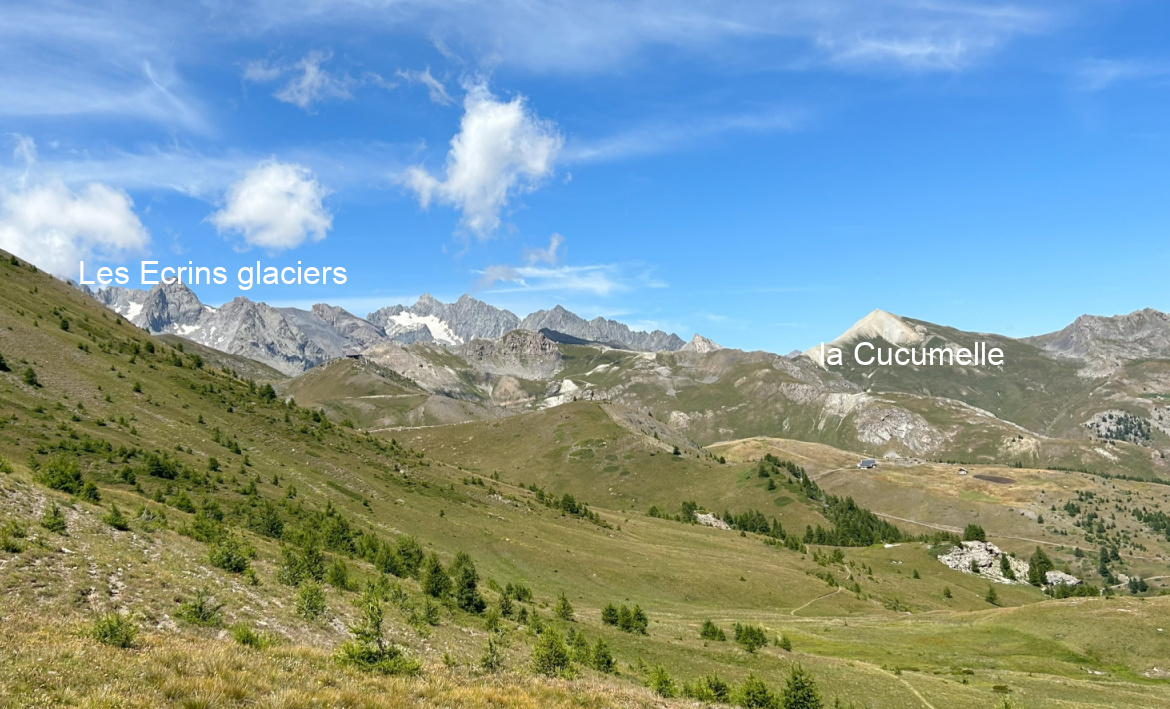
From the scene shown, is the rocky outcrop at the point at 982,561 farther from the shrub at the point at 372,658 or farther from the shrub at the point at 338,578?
the shrub at the point at 372,658

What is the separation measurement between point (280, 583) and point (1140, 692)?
2529 inches

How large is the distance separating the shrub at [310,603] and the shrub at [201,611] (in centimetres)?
388

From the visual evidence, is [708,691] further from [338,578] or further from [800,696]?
[338,578]

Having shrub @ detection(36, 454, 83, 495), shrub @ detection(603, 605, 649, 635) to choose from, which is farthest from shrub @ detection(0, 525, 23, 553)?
shrub @ detection(603, 605, 649, 635)

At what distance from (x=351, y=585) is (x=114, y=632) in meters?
20.2

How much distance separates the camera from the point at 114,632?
16.3 metres

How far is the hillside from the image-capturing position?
18141 mm

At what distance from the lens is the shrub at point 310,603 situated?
27.6m

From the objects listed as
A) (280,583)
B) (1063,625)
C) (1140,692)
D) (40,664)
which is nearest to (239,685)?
(40,664)

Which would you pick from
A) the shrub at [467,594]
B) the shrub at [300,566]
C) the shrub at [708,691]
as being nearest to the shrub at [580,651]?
the shrub at [708,691]

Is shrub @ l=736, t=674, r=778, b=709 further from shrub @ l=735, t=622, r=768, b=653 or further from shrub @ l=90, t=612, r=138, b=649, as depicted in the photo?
shrub @ l=90, t=612, r=138, b=649

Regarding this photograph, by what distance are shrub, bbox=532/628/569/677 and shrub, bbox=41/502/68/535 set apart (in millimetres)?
21955

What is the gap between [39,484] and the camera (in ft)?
109

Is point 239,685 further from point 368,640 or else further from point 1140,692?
point 1140,692
